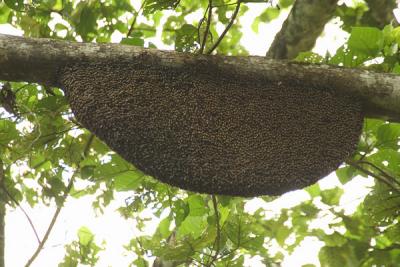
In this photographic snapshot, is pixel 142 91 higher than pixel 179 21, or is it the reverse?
pixel 179 21

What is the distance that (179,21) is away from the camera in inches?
191

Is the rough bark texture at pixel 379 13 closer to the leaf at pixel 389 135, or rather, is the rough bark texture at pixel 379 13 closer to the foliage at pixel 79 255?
the leaf at pixel 389 135

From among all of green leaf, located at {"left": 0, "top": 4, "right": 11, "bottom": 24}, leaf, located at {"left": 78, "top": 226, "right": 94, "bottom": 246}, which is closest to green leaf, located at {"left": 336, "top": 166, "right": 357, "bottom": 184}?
leaf, located at {"left": 78, "top": 226, "right": 94, "bottom": 246}

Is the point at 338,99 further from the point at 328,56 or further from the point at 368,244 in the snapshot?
the point at 368,244

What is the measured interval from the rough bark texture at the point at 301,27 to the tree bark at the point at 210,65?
144 cm

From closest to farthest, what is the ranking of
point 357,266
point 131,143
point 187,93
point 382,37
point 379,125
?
1. point 131,143
2. point 187,93
3. point 382,37
4. point 379,125
5. point 357,266

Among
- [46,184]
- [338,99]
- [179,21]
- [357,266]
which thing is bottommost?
[357,266]

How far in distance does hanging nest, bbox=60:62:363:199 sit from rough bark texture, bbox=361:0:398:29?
6.97 feet

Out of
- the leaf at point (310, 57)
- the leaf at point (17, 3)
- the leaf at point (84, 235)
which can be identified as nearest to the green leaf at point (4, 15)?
the leaf at point (17, 3)

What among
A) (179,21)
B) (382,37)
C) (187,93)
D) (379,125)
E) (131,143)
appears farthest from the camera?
(179,21)

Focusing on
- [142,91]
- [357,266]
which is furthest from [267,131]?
[357,266]

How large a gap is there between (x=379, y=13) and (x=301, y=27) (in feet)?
2.88

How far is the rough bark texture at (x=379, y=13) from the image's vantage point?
3840mm

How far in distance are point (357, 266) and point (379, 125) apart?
91cm
